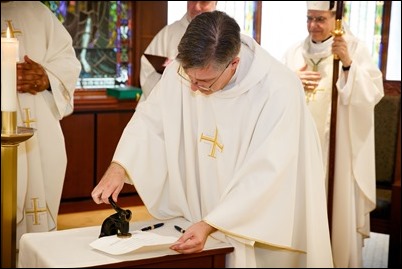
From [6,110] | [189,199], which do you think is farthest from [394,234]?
[6,110]

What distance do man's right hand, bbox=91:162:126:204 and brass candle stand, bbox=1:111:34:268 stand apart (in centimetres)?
103

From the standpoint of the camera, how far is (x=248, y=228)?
2824 mm

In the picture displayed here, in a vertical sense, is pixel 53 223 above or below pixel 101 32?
below

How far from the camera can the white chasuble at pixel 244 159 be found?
288 centimetres

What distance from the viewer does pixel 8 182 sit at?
1.81m

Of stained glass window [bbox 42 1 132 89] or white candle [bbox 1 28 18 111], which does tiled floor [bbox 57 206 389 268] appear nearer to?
stained glass window [bbox 42 1 132 89]

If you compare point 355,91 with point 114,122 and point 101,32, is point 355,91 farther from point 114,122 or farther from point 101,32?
point 101,32

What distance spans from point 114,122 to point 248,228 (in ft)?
14.3

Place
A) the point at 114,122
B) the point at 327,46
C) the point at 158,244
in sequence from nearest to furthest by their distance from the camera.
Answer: the point at 158,244
the point at 327,46
the point at 114,122

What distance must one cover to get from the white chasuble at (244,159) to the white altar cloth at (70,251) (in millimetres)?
263

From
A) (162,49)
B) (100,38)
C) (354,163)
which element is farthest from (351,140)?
(100,38)

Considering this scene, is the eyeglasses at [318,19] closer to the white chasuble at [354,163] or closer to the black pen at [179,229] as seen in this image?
the white chasuble at [354,163]

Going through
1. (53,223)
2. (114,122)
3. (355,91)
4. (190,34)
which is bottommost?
(53,223)

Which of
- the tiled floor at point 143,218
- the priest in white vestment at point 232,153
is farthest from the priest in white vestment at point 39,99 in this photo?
the priest in white vestment at point 232,153
